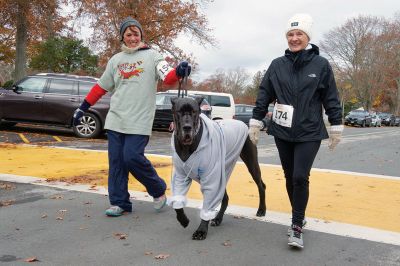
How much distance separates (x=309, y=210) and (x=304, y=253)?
167 cm

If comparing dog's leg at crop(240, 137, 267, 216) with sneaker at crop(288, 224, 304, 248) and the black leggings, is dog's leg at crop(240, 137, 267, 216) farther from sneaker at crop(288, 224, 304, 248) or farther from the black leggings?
sneaker at crop(288, 224, 304, 248)

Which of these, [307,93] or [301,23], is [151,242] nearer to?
[307,93]

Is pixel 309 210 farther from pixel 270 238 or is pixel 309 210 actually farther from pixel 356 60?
pixel 356 60

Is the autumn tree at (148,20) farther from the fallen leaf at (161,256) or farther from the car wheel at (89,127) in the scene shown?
the fallen leaf at (161,256)

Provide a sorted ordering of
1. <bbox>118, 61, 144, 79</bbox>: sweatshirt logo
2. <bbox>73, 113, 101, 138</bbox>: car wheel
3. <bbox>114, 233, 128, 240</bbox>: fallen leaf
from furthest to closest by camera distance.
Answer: <bbox>73, 113, 101, 138</bbox>: car wheel, <bbox>118, 61, 144, 79</bbox>: sweatshirt logo, <bbox>114, 233, 128, 240</bbox>: fallen leaf

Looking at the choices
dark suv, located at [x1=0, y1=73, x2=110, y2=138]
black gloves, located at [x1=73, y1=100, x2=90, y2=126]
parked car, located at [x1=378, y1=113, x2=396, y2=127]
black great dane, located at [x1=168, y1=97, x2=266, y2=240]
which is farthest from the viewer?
parked car, located at [x1=378, y1=113, x2=396, y2=127]

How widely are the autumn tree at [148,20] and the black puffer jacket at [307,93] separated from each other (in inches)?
852

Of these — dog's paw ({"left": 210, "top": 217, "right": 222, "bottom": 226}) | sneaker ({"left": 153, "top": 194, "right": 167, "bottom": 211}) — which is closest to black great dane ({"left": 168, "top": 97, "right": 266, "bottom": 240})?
dog's paw ({"left": 210, "top": 217, "right": 222, "bottom": 226})

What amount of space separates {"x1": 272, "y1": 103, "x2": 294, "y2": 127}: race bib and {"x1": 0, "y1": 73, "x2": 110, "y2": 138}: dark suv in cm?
981

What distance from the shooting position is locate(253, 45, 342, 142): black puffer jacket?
13.2ft

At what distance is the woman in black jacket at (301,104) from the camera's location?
4.04 meters

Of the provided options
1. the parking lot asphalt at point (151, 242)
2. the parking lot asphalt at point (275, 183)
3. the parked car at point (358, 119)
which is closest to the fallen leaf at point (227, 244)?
the parking lot asphalt at point (151, 242)

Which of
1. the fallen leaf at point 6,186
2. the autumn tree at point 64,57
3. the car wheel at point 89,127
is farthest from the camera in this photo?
the autumn tree at point 64,57

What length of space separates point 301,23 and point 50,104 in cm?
1074
